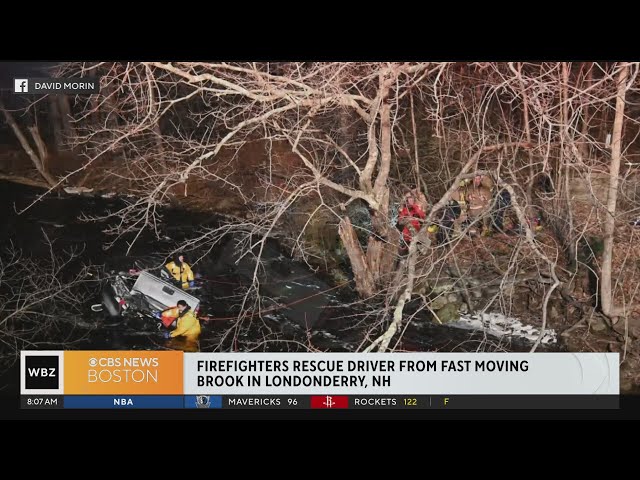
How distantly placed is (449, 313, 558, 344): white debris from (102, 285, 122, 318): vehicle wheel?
2160mm

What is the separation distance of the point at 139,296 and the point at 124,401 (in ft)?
2.22

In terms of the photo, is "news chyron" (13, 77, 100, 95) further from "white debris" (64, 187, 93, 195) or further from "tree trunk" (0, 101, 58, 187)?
"white debris" (64, 187, 93, 195)

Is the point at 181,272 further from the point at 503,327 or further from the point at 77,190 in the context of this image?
the point at 503,327

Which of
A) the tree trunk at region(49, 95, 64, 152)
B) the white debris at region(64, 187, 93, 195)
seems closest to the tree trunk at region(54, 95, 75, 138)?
the tree trunk at region(49, 95, 64, 152)

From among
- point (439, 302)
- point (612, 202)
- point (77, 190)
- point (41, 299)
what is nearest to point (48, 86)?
point (77, 190)

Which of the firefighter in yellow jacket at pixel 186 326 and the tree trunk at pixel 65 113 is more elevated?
the tree trunk at pixel 65 113

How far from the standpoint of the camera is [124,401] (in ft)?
16.8

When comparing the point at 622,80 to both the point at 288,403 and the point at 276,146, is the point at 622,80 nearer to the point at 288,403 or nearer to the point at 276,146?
the point at 276,146

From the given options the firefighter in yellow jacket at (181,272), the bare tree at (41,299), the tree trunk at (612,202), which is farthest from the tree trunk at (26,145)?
the tree trunk at (612,202)

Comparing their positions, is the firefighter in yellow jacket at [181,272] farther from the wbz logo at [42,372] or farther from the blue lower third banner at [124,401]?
the wbz logo at [42,372]

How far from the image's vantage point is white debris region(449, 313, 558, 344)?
5129 millimetres

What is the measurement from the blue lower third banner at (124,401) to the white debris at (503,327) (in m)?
1.86

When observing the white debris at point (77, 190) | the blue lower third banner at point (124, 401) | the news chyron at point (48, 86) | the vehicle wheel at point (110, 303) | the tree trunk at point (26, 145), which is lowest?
the blue lower third banner at point (124, 401)

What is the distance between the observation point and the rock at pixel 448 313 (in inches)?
201
